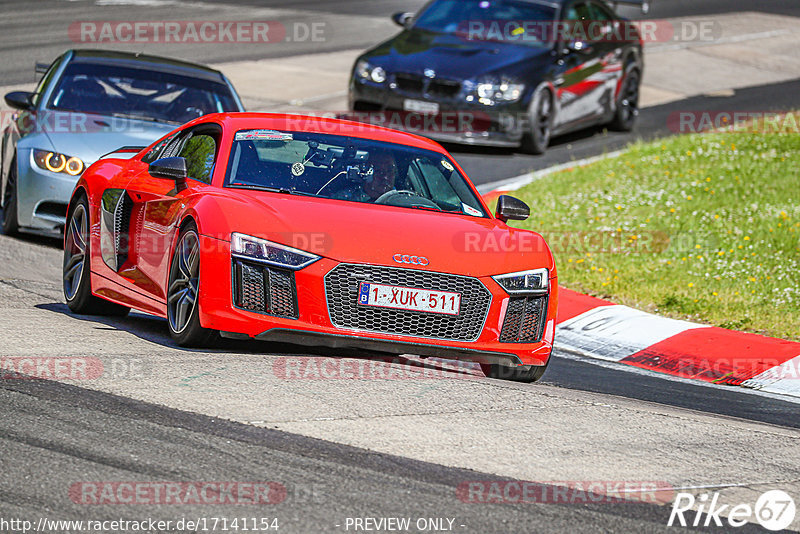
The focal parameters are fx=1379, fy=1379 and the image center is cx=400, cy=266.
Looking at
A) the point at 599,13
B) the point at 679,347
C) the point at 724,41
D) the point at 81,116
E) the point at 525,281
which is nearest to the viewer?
the point at 525,281

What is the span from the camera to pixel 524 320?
7699 millimetres

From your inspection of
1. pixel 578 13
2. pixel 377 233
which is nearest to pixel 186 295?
pixel 377 233

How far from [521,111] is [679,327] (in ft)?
20.9

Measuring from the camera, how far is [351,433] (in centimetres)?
593

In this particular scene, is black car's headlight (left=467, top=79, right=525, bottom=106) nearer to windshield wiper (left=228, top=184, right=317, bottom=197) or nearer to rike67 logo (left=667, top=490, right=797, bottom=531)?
windshield wiper (left=228, top=184, right=317, bottom=197)

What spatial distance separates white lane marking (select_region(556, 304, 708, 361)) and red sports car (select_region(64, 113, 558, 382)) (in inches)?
67.4

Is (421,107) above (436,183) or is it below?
below

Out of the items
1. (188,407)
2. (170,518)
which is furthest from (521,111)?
(170,518)

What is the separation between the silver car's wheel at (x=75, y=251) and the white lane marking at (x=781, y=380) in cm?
440

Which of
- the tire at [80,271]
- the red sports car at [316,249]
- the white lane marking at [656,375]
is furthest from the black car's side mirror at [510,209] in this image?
the tire at [80,271]

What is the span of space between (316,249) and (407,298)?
0.55m

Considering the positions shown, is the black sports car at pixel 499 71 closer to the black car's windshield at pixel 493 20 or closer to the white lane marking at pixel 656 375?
the black car's windshield at pixel 493 20

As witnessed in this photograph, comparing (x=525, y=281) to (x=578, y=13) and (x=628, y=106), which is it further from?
(x=628, y=106)

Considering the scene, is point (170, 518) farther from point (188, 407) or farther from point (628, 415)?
point (628, 415)
